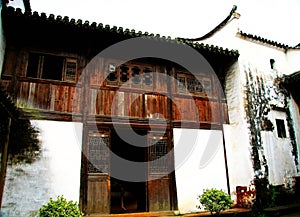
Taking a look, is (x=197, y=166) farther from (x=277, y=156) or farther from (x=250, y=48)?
(x=250, y=48)

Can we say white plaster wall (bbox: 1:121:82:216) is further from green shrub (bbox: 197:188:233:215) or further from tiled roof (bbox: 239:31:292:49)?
tiled roof (bbox: 239:31:292:49)

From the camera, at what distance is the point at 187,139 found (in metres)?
8.22

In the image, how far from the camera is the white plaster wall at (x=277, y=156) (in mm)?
8609

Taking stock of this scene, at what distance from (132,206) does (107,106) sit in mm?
5228

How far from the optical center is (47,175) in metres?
6.40

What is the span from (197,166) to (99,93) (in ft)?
12.4

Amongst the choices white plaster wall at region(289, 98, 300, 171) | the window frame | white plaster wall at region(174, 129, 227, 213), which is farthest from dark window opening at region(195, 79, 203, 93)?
white plaster wall at region(289, 98, 300, 171)

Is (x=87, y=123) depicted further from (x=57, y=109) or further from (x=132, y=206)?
(x=132, y=206)

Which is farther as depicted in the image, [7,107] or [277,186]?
[277,186]

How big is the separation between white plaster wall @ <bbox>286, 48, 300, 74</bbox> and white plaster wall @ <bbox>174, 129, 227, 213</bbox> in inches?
180

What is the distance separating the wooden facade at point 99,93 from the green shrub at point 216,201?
3.43 feet

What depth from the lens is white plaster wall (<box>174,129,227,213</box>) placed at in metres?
7.69

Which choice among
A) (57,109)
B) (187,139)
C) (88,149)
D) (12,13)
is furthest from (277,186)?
(12,13)

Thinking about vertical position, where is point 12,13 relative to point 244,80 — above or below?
above
